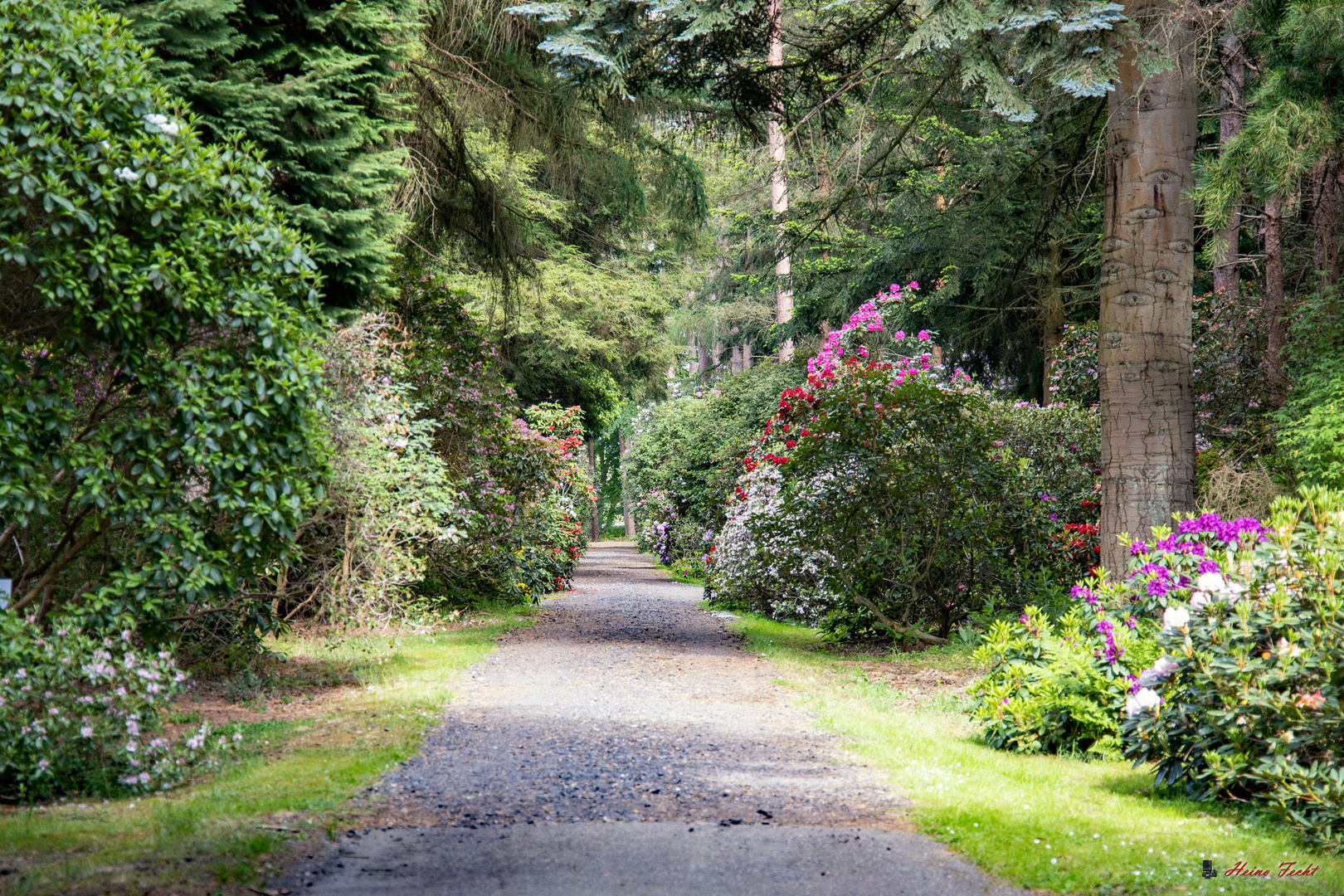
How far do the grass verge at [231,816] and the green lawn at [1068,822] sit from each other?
8.72ft

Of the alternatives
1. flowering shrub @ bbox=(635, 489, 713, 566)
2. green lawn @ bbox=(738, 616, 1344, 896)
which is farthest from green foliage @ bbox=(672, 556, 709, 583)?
green lawn @ bbox=(738, 616, 1344, 896)

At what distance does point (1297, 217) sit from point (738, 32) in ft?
27.1

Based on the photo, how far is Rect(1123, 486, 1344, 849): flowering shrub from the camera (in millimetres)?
4234

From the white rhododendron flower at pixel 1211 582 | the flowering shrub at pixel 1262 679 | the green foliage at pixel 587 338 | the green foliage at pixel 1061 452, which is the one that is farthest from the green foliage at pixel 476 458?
the white rhododendron flower at pixel 1211 582

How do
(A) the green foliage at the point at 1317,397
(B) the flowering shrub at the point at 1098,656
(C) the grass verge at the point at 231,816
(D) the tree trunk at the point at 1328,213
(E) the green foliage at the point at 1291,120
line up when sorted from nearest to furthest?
1. (C) the grass verge at the point at 231,816
2. (B) the flowering shrub at the point at 1098,656
3. (E) the green foliage at the point at 1291,120
4. (A) the green foliage at the point at 1317,397
5. (D) the tree trunk at the point at 1328,213

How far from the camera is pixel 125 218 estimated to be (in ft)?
17.7

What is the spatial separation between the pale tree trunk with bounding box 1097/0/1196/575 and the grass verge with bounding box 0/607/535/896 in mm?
5334

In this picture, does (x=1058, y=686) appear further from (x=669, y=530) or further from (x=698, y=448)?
(x=669, y=530)

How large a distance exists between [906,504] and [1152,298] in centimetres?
351

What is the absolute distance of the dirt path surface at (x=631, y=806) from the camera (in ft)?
12.3

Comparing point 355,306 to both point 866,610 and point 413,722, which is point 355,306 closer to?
point 413,722

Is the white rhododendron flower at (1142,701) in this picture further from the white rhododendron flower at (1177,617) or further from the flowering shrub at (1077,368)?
the flowering shrub at (1077,368)

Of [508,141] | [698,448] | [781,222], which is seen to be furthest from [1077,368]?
[698,448]

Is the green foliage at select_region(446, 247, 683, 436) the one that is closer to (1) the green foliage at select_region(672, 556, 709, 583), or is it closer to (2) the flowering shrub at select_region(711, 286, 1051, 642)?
(1) the green foliage at select_region(672, 556, 709, 583)
